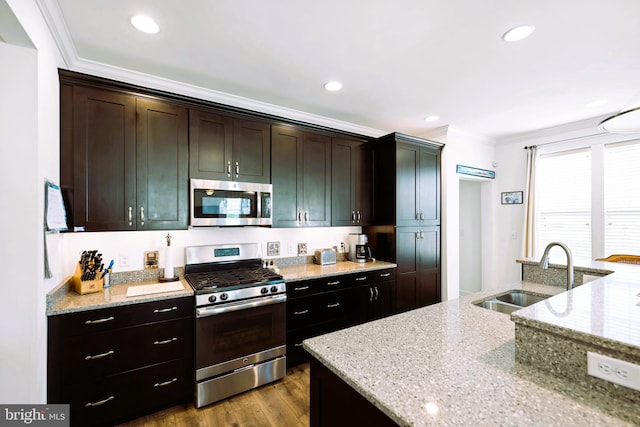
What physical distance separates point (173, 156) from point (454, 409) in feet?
8.34

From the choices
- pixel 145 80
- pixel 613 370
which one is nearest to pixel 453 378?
pixel 613 370

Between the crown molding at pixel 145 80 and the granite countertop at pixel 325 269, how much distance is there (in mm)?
1772

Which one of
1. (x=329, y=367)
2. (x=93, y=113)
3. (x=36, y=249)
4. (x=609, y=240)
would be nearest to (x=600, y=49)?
(x=609, y=240)

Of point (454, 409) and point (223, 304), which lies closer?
point (454, 409)

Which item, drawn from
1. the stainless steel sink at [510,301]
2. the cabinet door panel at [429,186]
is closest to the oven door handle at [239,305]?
the stainless steel sink at [510,301]

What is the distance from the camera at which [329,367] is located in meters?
1.06

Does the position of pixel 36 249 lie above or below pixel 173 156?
below

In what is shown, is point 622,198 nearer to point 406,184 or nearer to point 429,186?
point 429,186

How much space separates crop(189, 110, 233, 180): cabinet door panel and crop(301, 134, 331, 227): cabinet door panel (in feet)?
2.82

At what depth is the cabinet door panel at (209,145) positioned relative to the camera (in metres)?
2.48

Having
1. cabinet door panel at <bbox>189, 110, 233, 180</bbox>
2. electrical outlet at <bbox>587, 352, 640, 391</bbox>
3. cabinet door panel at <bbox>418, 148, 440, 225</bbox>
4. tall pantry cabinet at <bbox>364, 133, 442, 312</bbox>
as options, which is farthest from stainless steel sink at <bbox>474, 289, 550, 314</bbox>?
cabinet door panel at <bbox>189, 110, 233, 180</bbox>

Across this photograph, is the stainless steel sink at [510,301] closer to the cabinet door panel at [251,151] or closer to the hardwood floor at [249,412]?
the hardwood floor at [249,412]

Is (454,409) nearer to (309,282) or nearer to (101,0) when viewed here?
(309,282)

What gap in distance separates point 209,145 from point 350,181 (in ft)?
5.64
